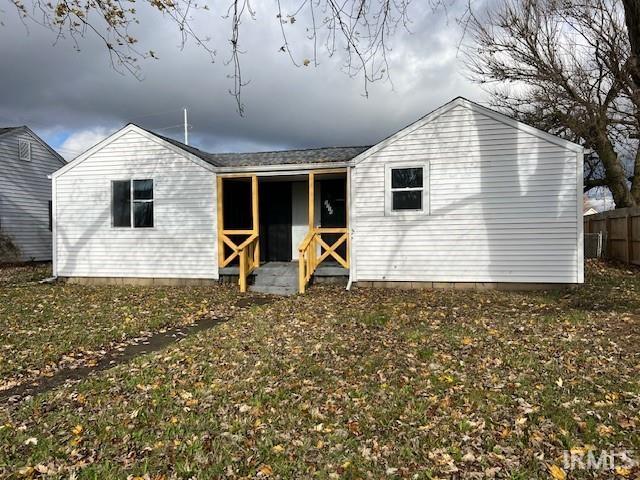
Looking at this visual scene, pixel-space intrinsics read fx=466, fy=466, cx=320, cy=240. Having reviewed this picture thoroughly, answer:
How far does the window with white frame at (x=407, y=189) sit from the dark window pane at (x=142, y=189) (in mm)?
6442

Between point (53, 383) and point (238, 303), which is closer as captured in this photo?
point (53, 383)

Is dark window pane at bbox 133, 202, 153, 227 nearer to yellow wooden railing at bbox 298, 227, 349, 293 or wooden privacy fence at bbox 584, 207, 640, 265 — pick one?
yellow wooden railing at bbox 298, 227, 349, 293

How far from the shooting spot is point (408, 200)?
1109 centimetres

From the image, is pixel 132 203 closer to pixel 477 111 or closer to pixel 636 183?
pixel 477 111

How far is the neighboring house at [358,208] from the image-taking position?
1037 cm

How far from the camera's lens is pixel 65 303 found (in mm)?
9789

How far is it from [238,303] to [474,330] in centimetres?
507

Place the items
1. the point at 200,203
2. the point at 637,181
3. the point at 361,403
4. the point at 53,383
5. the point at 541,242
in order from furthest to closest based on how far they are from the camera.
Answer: the point at 637,181
the point at 200,203
the point at 541,242
the point at 53,383
the point at 361,403

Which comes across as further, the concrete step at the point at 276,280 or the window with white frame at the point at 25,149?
the window with white frame at the point at 25,149

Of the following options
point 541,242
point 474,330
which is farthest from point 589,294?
point 474,330

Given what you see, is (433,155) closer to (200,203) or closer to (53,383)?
(200,203)

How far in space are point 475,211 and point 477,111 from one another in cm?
226

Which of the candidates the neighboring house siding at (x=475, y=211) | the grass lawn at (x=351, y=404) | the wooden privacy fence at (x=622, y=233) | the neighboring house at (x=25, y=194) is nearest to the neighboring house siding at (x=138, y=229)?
the neighboring house siding at (x=475, y=211)

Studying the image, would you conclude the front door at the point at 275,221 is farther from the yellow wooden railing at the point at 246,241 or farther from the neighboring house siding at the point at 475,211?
the neighboring house siding at the point at 475,211
